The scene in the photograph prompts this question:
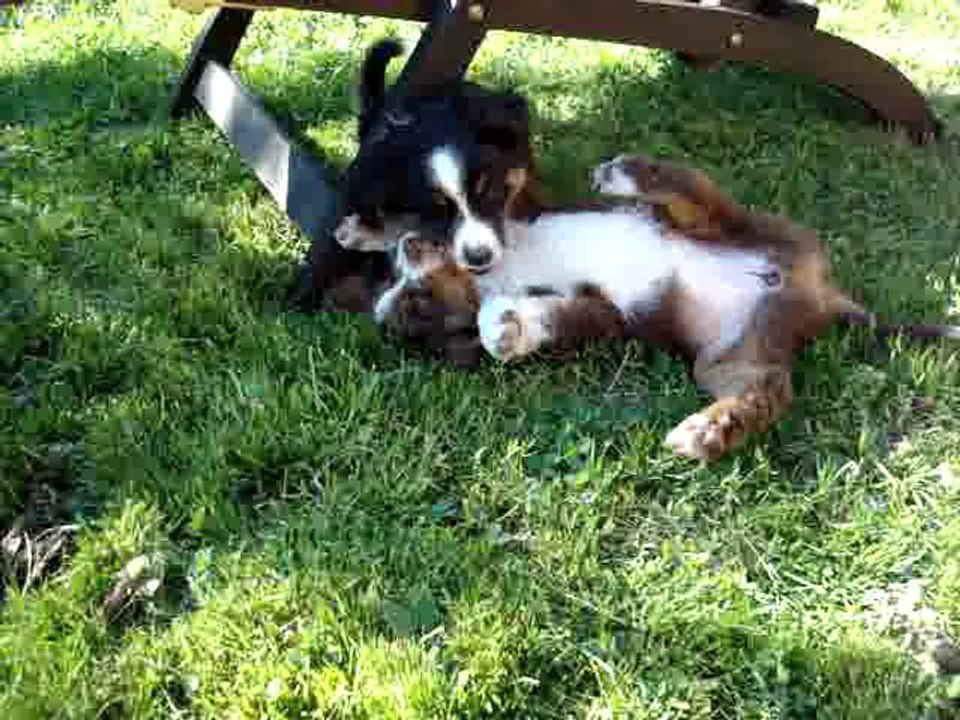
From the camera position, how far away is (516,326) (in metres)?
2.52

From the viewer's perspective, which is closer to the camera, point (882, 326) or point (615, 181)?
point (882, 326)

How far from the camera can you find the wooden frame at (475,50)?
2.88 meters

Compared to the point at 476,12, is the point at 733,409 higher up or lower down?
lower down

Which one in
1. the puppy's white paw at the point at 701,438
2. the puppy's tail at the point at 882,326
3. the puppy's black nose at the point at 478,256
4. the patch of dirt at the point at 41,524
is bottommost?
the patch of dirt at the point at 41,524

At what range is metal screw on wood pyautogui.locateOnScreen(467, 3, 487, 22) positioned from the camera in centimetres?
282

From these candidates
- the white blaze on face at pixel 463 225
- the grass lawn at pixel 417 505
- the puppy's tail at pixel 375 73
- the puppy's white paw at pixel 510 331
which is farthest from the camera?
the puppy's tail at pixel 375 73

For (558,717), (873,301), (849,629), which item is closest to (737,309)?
(873,301)

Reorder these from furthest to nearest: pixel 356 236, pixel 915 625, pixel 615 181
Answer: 1. pixel 615 181
2. pixel 356 236
3. pixel 915 625

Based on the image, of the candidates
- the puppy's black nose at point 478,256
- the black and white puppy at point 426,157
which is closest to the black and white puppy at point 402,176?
the black and white puppy at point 426,157

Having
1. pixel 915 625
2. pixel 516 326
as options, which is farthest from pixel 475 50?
pixel 915 625

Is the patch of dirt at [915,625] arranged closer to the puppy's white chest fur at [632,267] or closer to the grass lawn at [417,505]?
the grass lawn at [417,505]

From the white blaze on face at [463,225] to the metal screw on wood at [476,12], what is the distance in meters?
0.44

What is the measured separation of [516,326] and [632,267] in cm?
42

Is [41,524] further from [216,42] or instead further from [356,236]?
[216,42]
